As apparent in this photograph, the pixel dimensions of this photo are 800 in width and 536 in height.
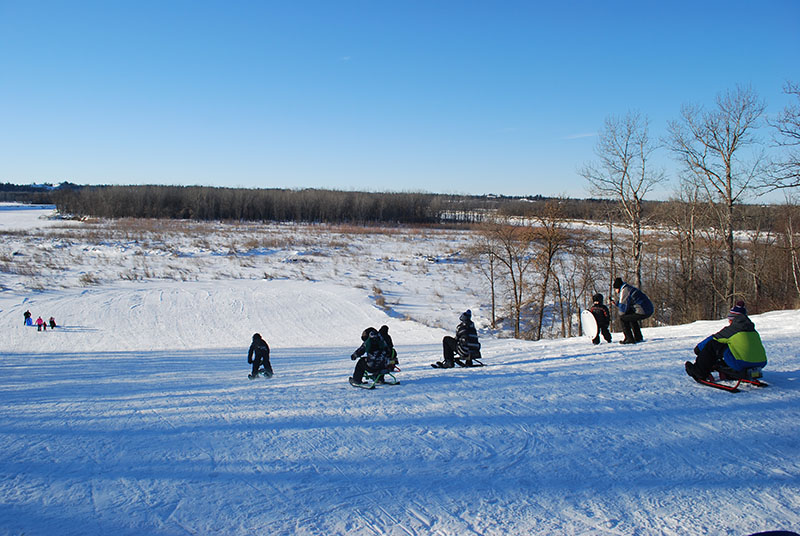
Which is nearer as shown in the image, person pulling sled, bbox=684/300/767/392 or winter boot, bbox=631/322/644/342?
person pulling sled, bbox=684/300/767/392

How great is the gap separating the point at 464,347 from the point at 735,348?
469 centimetres

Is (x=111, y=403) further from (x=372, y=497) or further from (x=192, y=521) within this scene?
(x=372, y=497)

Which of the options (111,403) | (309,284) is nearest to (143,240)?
(309,284)

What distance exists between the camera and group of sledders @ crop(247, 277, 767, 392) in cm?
697

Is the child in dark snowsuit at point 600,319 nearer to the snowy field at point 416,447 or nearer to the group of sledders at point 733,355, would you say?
the snowy field at point 416,447

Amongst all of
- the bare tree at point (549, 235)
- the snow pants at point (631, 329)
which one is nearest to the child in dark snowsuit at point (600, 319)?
the snow pants at point (631, 329)

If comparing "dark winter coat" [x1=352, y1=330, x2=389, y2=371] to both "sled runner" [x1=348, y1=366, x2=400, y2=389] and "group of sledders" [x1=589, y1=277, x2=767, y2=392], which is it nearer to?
"sled runner" [x1=348, y1=366, x2=400, y2=389]

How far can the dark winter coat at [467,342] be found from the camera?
9.88 m

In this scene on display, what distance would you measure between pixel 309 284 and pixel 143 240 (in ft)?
100

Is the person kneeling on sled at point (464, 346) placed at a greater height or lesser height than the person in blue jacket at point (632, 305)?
lesser

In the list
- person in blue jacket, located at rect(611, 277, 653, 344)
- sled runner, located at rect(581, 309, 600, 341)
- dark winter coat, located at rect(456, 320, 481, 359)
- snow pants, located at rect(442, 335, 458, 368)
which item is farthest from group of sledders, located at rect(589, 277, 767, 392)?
snow pants, located at rect(442, 335, 458, 368)

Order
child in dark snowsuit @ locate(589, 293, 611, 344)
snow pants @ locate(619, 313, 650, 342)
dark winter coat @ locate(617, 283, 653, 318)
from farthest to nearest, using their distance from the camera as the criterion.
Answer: child in dark snowsuit @ locate(589, 293, 611, 344), snow pants @ locate(619, 313, 650, 342), dark winter coat @ locate(617, 283, 653, 318)

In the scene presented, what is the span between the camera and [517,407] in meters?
6.78

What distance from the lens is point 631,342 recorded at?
38.0 feet
